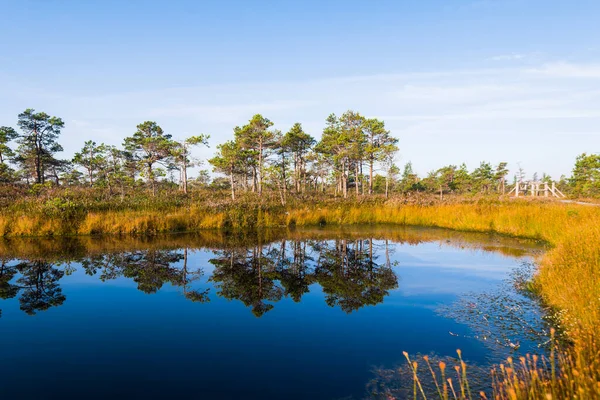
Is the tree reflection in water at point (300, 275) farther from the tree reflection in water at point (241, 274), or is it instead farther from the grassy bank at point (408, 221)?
the grassy bank at point (408, 221)

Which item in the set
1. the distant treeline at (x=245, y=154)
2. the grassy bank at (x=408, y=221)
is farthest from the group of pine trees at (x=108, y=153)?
the grassy bank at (x=408, y=221)

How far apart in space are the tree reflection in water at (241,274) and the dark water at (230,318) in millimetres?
54

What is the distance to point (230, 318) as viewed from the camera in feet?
21.9

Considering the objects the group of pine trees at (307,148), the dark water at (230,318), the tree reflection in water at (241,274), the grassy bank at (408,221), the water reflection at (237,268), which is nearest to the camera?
the dark water at (230,318)

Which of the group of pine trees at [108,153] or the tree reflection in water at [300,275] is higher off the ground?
the group of pine trees at [108,153]

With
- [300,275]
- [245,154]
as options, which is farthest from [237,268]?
[245,154]

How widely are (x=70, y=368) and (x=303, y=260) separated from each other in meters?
7.55

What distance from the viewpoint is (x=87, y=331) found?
6.07 meters

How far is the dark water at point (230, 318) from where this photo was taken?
454cm

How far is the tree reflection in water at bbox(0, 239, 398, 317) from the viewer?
7.82m

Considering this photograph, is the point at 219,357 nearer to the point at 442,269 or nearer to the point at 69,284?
the point at 69,284

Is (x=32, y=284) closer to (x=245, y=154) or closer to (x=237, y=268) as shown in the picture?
(x=237, y=268)

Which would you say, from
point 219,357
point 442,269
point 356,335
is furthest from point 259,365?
point 442,269

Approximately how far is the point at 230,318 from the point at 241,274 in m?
2.95
